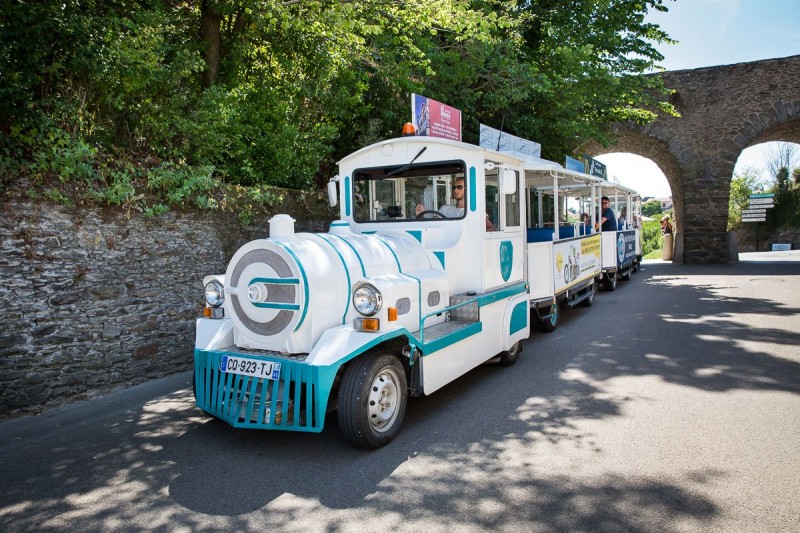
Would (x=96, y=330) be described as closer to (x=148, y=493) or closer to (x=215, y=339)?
(x=215, y=339)

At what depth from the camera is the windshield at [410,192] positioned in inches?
223

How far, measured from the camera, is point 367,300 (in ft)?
13.4

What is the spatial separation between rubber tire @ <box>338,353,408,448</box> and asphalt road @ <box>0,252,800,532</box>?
135mm

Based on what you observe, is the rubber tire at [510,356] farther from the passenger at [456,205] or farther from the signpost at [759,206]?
the signpost at [759,206]

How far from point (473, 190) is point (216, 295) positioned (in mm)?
2680

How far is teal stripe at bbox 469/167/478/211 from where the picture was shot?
558 cm

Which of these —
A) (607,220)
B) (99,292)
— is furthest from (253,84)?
(607,220)

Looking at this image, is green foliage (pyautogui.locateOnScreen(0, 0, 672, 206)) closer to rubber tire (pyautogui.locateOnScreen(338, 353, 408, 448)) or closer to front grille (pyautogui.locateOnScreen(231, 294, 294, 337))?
front grille (pyautogui.locateOnScreen(231, 294, 294, 337))

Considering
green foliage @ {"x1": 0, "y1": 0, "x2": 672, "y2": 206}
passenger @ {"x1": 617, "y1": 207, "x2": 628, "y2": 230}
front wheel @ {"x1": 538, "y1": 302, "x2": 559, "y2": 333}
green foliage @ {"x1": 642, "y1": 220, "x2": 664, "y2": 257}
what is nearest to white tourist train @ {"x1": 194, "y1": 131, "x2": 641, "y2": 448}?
front wheel @ {"x1": 538, "y1": 302, "x2": 559, "y2": 333}

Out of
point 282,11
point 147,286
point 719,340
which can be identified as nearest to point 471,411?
point 147,286

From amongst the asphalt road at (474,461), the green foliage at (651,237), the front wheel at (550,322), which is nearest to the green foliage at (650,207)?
the green foliage at (651,237)

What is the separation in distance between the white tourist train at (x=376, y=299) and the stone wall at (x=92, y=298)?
1.72m

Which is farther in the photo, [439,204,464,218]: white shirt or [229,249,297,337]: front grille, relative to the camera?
[439,204,464,218]: white shirt

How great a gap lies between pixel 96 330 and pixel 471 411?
393 cm
